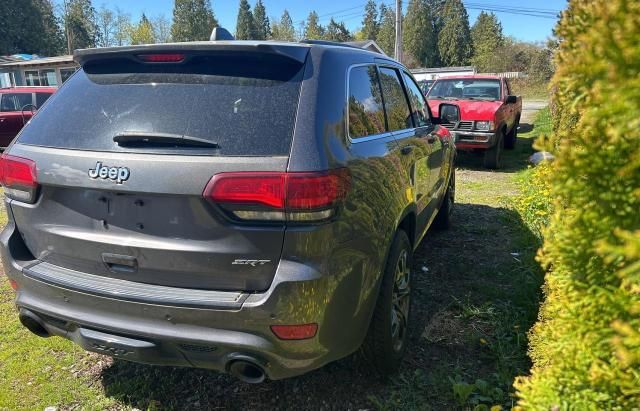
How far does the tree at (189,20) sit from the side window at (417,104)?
81313mm

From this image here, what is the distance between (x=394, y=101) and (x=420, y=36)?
76.6 metres

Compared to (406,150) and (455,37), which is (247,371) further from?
(455,37)

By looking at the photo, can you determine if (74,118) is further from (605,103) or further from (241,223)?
(605,103)

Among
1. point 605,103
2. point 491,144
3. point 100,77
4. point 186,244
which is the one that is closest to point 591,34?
point 605,103

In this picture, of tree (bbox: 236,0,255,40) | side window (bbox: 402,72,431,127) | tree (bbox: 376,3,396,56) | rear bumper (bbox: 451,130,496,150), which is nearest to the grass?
side window (bbox: 402,72,431,127)

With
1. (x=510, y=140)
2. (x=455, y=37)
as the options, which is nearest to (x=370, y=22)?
(x=455, y=37)

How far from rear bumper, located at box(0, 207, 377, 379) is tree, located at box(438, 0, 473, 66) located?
75180 millimetres

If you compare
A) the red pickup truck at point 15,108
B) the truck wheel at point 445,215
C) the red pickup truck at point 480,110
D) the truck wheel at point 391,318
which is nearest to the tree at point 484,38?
the red pickup truck at point 480,110

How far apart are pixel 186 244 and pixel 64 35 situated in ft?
258

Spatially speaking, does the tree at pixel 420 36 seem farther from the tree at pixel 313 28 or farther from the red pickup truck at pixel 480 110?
the red pickup truck at pixel 480 110

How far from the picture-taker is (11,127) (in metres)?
11.6

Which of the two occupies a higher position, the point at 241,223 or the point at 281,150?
the point at 281,150

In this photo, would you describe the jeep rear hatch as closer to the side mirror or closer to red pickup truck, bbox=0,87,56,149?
the side mirror

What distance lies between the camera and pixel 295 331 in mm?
2064
